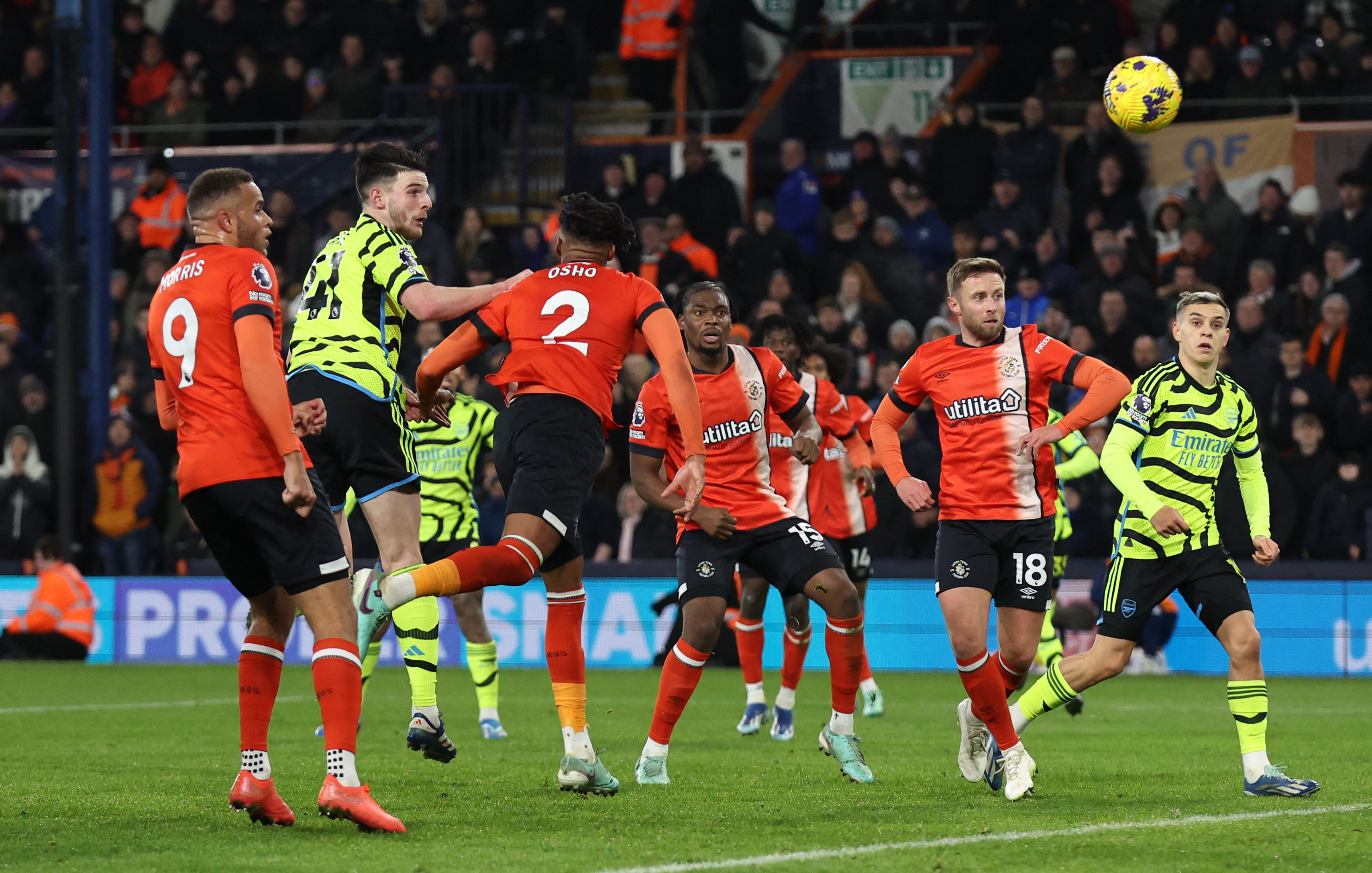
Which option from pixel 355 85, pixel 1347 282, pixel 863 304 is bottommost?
pixel 863 304

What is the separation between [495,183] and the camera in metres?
21.4

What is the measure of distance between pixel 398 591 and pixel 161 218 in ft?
50.9

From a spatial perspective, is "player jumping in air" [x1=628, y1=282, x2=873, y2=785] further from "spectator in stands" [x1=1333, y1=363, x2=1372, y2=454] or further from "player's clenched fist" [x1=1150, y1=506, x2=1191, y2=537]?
"spectator in stands" [x1=1333, y1=363, x2=1372, y2=454]

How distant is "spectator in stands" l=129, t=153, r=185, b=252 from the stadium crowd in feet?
0.11

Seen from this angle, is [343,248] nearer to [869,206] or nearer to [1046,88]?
[869,206]

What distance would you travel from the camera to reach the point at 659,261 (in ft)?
60.2

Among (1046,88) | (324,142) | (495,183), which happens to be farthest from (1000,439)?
(324,142)

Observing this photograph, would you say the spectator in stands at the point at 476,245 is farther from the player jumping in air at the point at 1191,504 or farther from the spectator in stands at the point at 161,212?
the player jumping in air at the point at 1191,504

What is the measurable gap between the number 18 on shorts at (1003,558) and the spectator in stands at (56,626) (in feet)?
40.8

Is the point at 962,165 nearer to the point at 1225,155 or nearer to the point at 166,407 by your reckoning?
the point at 1225,155

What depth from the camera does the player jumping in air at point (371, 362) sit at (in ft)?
24.1

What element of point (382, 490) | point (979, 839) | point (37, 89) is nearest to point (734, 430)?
point (382, 490)

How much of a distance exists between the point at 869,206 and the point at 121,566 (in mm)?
8922

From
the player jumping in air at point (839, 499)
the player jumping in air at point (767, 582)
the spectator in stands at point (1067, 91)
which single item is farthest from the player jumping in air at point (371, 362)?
the spectator in stands at point (1067, 91)
